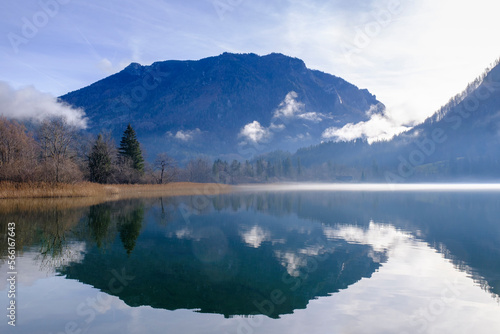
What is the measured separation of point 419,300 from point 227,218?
29.5 metres

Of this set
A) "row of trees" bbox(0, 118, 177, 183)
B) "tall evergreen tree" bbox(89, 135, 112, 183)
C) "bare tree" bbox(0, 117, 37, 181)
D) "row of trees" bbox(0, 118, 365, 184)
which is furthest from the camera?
"tall evergreen tree" bbox(89, 135, 112, 183)

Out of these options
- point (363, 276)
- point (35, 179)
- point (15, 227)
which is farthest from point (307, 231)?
point (35, 179)

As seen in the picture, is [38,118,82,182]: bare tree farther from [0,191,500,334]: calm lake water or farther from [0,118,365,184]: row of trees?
[0,191,500,334]: calm lake water

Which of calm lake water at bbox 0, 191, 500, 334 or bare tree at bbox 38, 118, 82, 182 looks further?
bare tree at bbox 38, 118, 82, 182

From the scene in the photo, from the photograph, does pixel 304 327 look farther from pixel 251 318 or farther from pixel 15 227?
pixel 15 227

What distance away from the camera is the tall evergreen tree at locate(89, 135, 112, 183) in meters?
88.2

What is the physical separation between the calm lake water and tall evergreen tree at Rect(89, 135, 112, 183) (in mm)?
58276

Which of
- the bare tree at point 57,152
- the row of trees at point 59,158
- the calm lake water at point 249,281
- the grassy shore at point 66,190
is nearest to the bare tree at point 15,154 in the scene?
the row of trees at point 59,158

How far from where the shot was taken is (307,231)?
33344 millimetres

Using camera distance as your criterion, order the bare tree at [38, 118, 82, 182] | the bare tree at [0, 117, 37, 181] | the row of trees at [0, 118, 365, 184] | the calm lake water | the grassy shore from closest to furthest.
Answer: the calm lake water, the grassy shore, the bare tree at [0, 117, 37, 181], the row of trees at [0, 118, 365, 184], the bare tree at [38, 118, 82, 182]

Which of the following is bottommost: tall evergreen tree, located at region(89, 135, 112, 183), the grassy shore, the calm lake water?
the calm lake water

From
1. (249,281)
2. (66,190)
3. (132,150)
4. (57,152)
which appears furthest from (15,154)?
(249,281)

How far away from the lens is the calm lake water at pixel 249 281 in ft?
41.2

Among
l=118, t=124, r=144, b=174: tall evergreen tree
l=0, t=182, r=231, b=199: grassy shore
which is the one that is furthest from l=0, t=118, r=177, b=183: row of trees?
l=0, t=182, r=231, b=199: grassy shore
